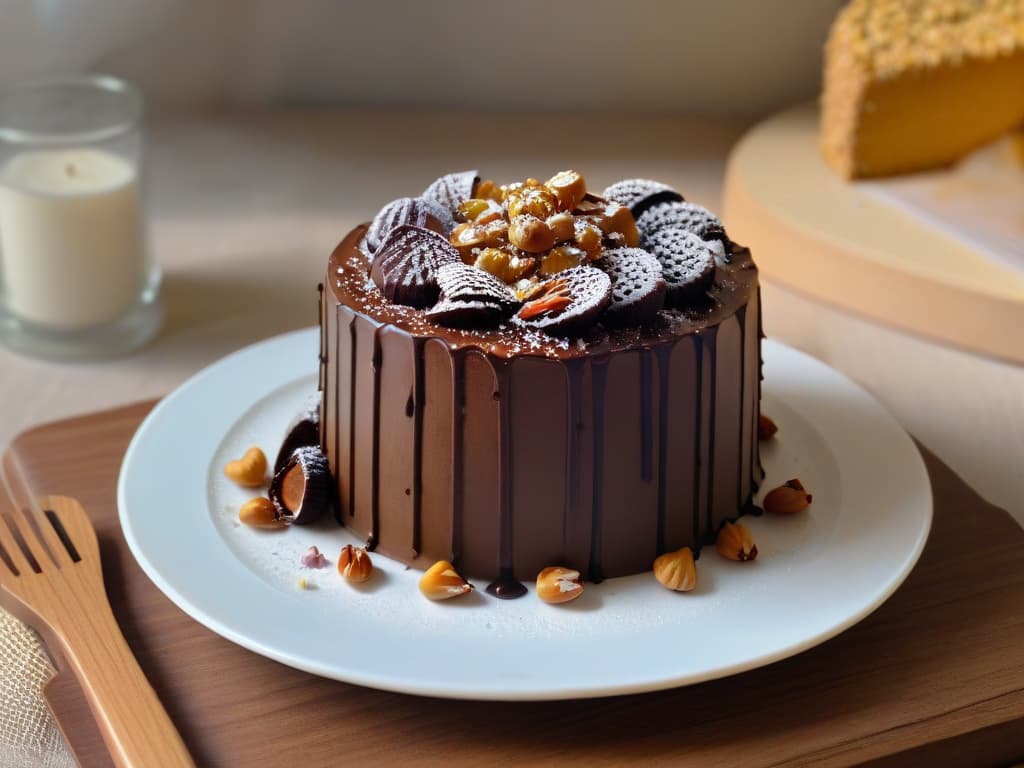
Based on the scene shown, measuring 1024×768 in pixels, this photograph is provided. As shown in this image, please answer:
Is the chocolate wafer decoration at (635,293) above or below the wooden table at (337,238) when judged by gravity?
above

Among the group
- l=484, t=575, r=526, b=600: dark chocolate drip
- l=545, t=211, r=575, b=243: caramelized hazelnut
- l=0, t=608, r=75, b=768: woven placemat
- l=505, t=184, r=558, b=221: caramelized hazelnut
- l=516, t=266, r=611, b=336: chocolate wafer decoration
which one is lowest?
l=0, t=608, r=75, b=768: woven placemat

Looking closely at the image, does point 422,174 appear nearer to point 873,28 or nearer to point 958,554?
point 873,28

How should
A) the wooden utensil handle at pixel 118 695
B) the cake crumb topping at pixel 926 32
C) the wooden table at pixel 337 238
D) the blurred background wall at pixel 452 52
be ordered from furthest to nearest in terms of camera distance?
the blurred background wall at pixel 452 52
the cake crumb topping at pixel 926 32
the wooden table at pixel 337 238
the wooden utensil handle at pixel 118 695

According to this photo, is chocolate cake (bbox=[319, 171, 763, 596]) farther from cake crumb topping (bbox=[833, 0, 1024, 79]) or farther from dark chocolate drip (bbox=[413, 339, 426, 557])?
cake crumb topping (bbox=[833, 0, 1024, 79])

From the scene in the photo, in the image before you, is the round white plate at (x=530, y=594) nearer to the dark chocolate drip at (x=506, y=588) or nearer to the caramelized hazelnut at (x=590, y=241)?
the dark chocolate drip at (x=506, y=588)

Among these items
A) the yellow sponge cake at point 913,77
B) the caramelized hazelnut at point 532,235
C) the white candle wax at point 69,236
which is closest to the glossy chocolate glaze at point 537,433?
the caramelized hazelnut at point 532,235

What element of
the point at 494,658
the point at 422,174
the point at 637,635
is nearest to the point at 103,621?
the point at 494,658

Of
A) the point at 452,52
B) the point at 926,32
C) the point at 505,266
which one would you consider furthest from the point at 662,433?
the point at 452,52

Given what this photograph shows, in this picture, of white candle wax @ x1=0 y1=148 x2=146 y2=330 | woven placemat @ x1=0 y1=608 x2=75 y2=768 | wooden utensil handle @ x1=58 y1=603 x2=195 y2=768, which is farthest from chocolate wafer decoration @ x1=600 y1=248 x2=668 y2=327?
white candle wax @ x1=0 y1=148 x2=146 y2=330

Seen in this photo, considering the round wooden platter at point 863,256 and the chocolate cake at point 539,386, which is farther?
the round wooden platter at point 863,256
